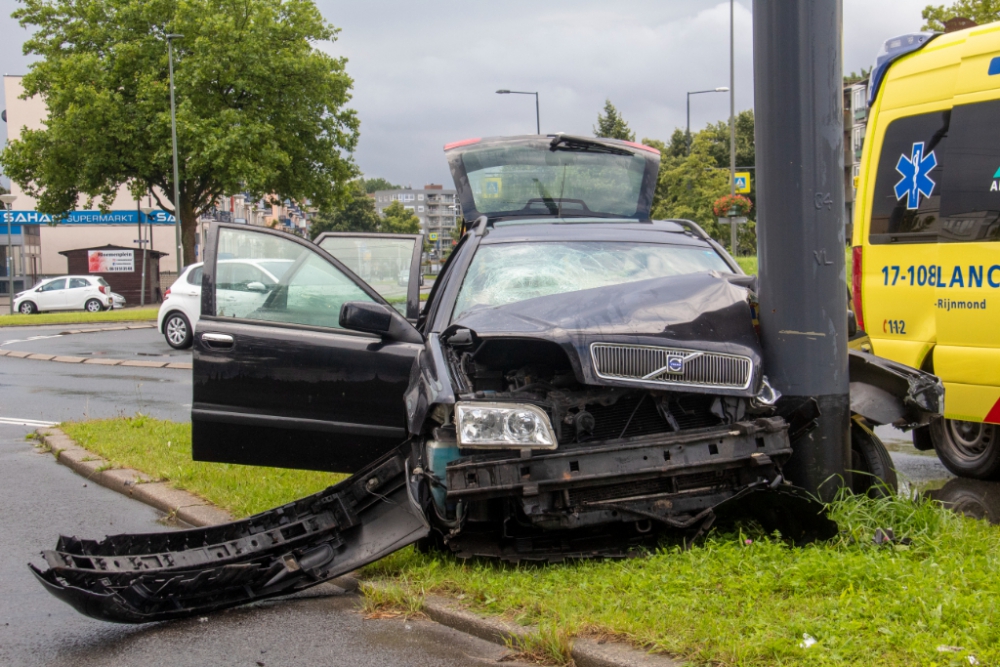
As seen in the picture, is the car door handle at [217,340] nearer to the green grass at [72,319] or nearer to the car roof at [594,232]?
the car roof at [594,232]

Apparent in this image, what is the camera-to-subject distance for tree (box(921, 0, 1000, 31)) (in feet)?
66.7

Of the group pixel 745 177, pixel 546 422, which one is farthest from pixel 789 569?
pixel 745 177

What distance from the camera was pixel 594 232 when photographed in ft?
20.6

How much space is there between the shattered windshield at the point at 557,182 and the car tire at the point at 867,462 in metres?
3.26

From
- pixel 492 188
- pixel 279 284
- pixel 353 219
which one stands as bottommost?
pixel 279 284

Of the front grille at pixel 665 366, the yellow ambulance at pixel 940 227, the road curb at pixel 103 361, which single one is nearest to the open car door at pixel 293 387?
the front grille at pixel 665 366

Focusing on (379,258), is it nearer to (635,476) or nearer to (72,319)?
(635,476)

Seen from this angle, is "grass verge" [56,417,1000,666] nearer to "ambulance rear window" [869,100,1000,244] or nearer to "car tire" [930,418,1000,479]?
"car tire" [930,418,1000,479]

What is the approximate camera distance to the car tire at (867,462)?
508 cm

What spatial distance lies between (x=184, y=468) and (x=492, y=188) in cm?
330

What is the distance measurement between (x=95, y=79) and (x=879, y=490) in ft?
123

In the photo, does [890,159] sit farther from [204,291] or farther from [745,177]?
[745,177]

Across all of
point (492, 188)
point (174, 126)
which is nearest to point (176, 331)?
point (492, 188)

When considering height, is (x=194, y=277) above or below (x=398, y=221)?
below
